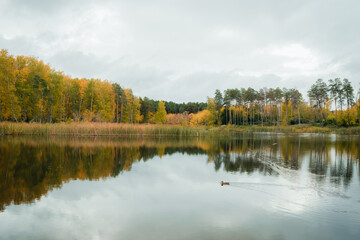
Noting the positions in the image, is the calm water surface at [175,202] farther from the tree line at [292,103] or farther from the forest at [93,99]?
the tree line at [292,103]

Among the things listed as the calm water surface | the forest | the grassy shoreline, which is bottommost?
the calm water surface

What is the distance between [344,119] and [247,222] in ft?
212

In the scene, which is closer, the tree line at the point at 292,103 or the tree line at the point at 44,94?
the tree line at the point at 44,94

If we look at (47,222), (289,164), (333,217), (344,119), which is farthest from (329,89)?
(47,222)

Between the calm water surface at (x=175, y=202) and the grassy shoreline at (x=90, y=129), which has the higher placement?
the grassy shoreline at (x=90, y=129)

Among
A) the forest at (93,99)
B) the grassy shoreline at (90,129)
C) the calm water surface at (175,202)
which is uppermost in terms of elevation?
the forest at (93,99)

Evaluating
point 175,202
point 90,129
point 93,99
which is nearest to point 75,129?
point 90,129

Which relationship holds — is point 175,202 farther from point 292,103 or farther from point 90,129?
point 292,103

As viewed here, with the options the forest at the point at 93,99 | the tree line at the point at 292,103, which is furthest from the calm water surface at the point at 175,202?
the tree line at the point at 292,103

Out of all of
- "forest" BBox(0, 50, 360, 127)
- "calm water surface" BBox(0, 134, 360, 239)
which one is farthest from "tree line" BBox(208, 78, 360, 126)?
"calm water surface" BBox(0, 134, 360, 239)

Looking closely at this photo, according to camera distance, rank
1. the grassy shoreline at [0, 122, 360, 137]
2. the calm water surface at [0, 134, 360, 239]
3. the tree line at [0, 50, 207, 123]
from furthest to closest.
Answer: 1. the tree line at [0, 50, 207, 123]
2. the grassy shoreline at [0, 122, 360, 137]
3. the calm water surface at [0, 134, 360, 239]

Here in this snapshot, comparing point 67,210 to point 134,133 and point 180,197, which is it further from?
point 134,133

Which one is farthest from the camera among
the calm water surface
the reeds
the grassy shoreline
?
the grassy shoreline

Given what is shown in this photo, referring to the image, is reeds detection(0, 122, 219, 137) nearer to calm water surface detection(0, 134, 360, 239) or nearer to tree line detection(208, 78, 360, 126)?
calm water surface detection(0, 134, 360, 239)
